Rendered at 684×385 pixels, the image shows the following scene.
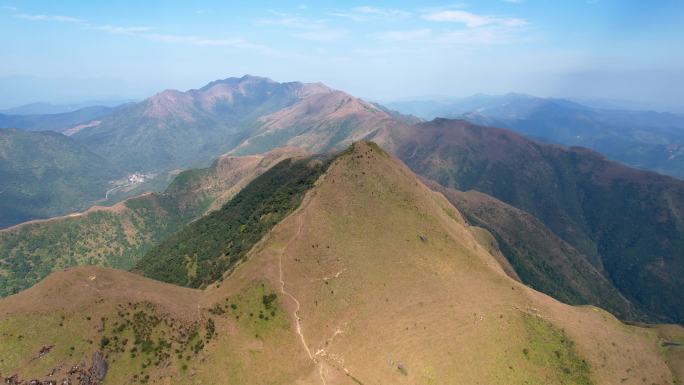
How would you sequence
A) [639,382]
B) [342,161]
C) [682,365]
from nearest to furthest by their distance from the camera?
[639,382] → [682,365] → [342,161]

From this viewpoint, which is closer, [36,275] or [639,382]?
[639,382]

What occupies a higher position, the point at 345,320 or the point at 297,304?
the point at 297,304

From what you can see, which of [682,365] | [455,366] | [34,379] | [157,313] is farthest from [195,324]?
[682,365]

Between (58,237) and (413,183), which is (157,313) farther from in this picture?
(58,237)

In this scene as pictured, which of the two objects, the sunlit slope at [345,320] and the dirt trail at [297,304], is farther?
the dirt trail at [297,304]

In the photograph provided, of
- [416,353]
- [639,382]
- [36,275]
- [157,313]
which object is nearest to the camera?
[157,313]

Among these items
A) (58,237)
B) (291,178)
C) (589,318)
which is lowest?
(58,237)

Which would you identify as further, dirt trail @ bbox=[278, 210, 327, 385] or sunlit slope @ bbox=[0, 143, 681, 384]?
dirt trail @ bbox=[278, 210, 327, 385]

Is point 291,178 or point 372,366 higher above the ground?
point 291,178
